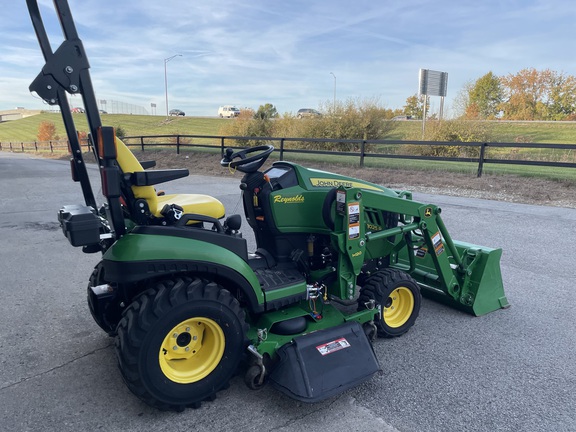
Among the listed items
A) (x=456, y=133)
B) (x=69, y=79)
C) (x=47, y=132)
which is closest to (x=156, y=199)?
(x=69, y=79)

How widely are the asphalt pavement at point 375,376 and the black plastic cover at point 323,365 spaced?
0.47ft

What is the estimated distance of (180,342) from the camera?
262cm

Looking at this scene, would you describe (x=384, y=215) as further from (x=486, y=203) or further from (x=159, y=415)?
(x=486, y=203)

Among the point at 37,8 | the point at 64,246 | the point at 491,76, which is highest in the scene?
the point at 491,76

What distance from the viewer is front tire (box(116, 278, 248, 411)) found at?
2.36 meters

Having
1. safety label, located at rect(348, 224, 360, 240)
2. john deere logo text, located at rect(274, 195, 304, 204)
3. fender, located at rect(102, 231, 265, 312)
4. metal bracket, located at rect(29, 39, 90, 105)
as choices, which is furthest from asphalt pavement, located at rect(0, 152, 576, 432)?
metal bracket, located at rect(29, 39, 90, 105)

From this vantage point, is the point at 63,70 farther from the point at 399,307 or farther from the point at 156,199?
the point at 399,307

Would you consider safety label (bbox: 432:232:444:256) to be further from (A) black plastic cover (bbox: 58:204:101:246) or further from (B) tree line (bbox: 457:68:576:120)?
(B) tree line (bbox: 457:68:576:120)

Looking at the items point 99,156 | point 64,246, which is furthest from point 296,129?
point 99,156

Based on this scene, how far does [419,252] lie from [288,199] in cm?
175

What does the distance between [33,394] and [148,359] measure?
37.8 inches

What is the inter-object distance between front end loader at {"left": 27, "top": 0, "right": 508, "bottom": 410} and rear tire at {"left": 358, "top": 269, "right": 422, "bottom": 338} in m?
0.01

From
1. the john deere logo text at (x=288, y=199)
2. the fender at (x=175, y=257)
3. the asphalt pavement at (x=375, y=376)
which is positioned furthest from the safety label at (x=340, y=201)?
the asphalt pavement at (x=375, y=376)

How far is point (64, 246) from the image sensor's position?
20.0ft
